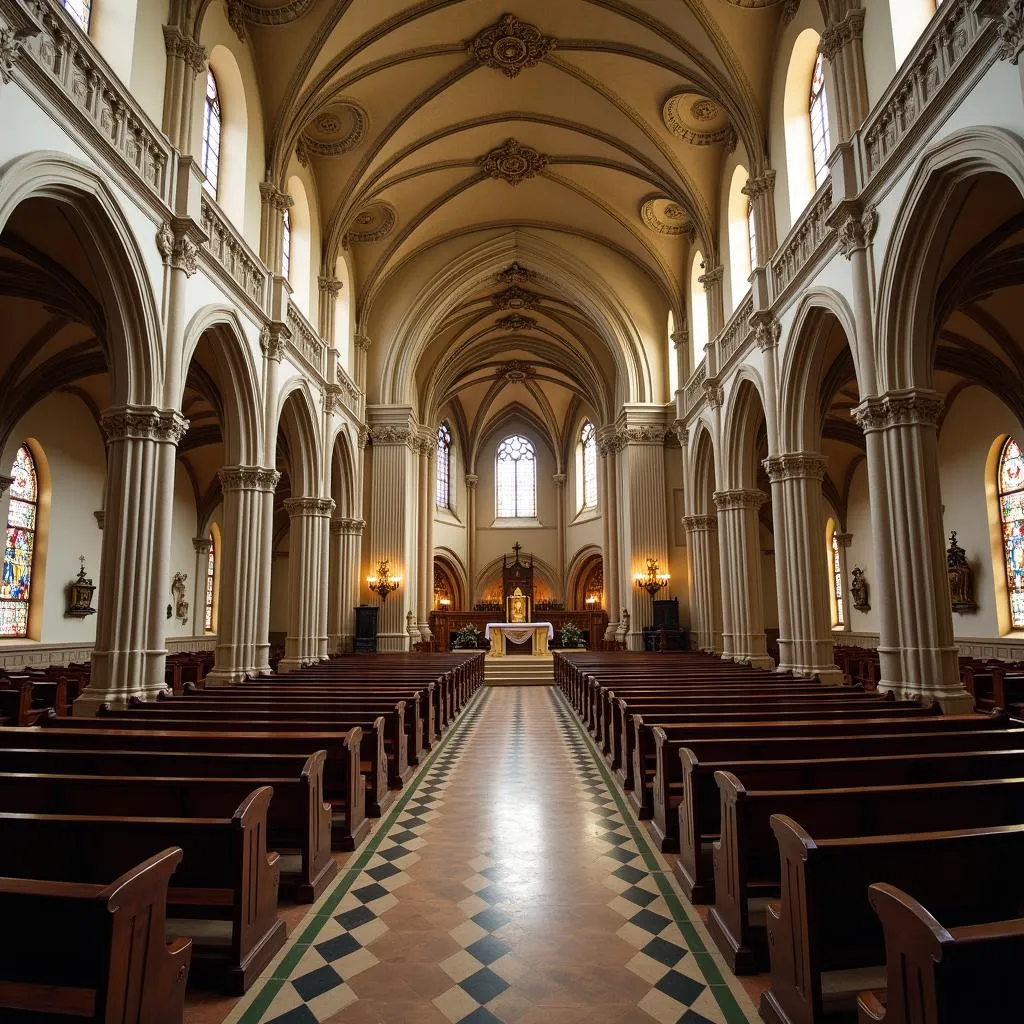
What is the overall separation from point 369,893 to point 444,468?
33.9 meters

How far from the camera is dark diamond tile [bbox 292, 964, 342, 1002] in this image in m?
3.67

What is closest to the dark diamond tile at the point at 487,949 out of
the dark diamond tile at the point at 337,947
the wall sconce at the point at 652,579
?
the dark diamond tile at the point at 337,947

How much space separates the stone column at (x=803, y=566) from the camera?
1305cm

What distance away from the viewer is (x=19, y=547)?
1692 cm

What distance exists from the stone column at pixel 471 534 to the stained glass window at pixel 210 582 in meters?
15.1

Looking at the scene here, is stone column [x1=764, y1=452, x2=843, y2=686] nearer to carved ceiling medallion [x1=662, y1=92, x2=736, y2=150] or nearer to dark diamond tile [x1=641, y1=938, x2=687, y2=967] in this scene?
carved ceiling medallion [x1=662, y1=92, x2=736, y2=150]

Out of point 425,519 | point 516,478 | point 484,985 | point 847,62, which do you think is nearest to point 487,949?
point 484,985

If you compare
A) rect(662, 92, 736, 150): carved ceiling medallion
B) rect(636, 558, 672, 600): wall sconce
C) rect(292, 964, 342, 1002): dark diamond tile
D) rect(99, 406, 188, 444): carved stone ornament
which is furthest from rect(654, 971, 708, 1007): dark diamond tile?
rect(636, 558, 672, 600): wall sconce

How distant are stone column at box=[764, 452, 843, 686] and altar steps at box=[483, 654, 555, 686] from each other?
10270 mm

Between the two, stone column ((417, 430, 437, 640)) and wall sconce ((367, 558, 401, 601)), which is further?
stone column ((417, 430, 437, 640))

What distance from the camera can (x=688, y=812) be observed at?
5078mm

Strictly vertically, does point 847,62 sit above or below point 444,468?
above

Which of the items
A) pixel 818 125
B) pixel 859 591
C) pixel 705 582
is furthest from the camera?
pixel 859 591

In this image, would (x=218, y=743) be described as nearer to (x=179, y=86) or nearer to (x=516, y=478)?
(x=179, y=86)
